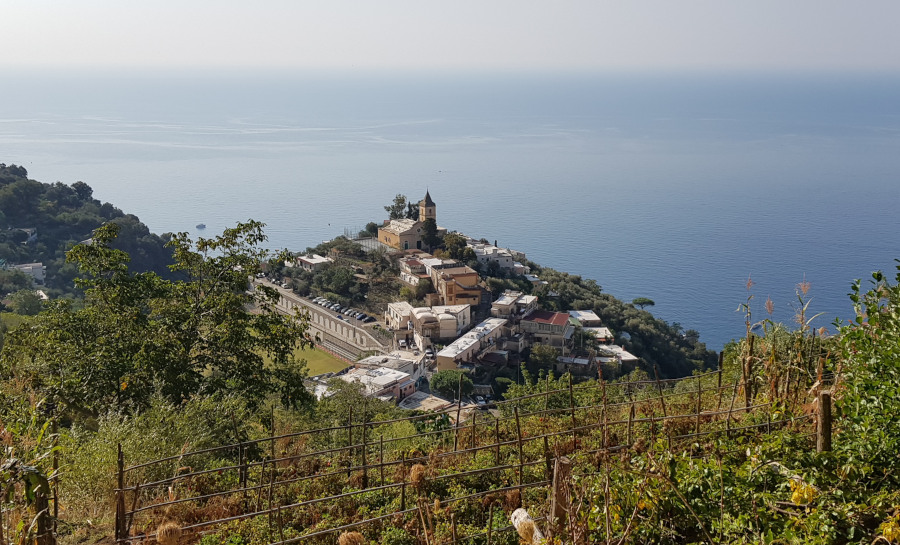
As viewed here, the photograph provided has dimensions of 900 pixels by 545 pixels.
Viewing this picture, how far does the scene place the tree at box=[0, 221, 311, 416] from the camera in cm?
464

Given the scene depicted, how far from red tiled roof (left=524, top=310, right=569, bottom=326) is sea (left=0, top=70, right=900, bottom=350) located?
491 cm

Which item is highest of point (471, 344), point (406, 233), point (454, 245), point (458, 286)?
point (406, 233)

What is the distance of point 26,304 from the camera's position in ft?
53.0

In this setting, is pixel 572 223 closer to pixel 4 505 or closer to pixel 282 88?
pixel 4 505

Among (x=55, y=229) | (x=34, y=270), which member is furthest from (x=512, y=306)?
(x=55, y=229)

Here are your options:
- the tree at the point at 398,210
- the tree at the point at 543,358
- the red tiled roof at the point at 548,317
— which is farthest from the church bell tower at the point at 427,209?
the tree at the point at 543,358

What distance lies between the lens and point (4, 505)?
202 centimetres

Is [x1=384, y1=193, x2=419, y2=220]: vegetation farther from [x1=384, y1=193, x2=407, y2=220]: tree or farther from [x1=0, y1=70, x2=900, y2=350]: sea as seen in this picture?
[x1=0, y1=70, x2=900, y2=350]: sea

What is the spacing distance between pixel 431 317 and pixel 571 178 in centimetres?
3703

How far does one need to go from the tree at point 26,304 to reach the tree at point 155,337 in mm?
12215

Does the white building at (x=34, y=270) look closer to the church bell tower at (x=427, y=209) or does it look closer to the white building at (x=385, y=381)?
the white building at (x=385, y=381)

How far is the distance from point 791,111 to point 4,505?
106936 mm

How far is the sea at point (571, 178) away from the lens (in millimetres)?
32341

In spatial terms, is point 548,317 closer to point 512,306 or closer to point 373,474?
point 512,306
